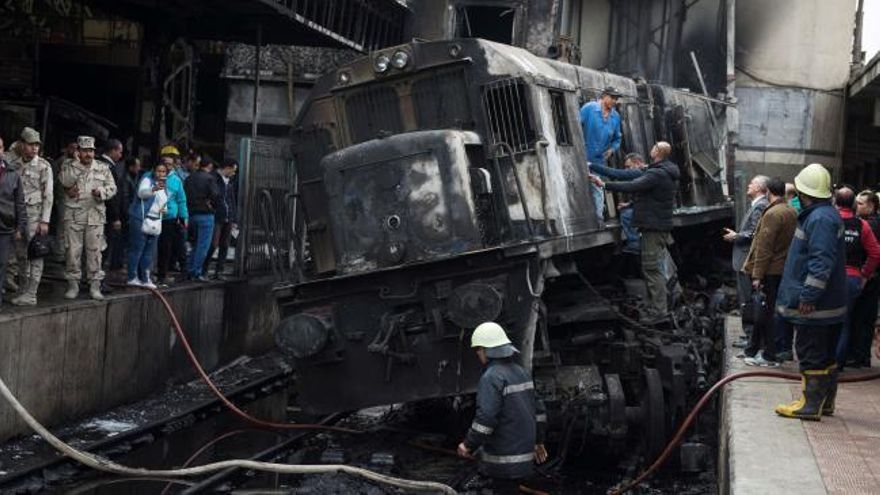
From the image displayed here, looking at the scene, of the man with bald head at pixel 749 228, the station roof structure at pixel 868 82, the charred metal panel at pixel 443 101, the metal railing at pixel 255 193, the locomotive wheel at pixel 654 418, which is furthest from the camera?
the station roof structure at pixel 868 82

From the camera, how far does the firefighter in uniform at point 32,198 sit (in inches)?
479

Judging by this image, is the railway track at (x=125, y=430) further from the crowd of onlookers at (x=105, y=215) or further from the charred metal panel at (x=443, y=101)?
the charred metal panel at (x=443, y=101)

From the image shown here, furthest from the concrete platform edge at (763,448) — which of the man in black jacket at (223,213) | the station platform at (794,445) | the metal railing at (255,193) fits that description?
the man in black jacket at (223,213)

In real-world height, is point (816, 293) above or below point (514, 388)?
above

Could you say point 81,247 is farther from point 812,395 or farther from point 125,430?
point 812,395

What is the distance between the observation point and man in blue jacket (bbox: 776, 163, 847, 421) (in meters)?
8.73

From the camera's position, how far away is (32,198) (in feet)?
40.2

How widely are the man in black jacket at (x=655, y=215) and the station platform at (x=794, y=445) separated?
7.34 feet

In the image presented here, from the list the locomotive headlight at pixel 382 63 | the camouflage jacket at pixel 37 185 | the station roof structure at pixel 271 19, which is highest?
the station roof structure at pixel 271 19

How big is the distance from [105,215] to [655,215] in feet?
20.8

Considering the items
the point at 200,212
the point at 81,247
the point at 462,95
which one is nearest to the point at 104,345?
the point at 81,247

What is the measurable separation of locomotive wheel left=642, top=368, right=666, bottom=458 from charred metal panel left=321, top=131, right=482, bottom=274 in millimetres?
2174

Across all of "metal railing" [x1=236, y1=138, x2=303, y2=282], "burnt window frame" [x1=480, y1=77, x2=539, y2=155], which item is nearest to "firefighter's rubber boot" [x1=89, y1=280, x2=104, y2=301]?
"metal railing" [x1=236, y1=138, x2=303, y2=282]

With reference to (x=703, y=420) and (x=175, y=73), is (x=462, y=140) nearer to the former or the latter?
(x=703, y=420)
